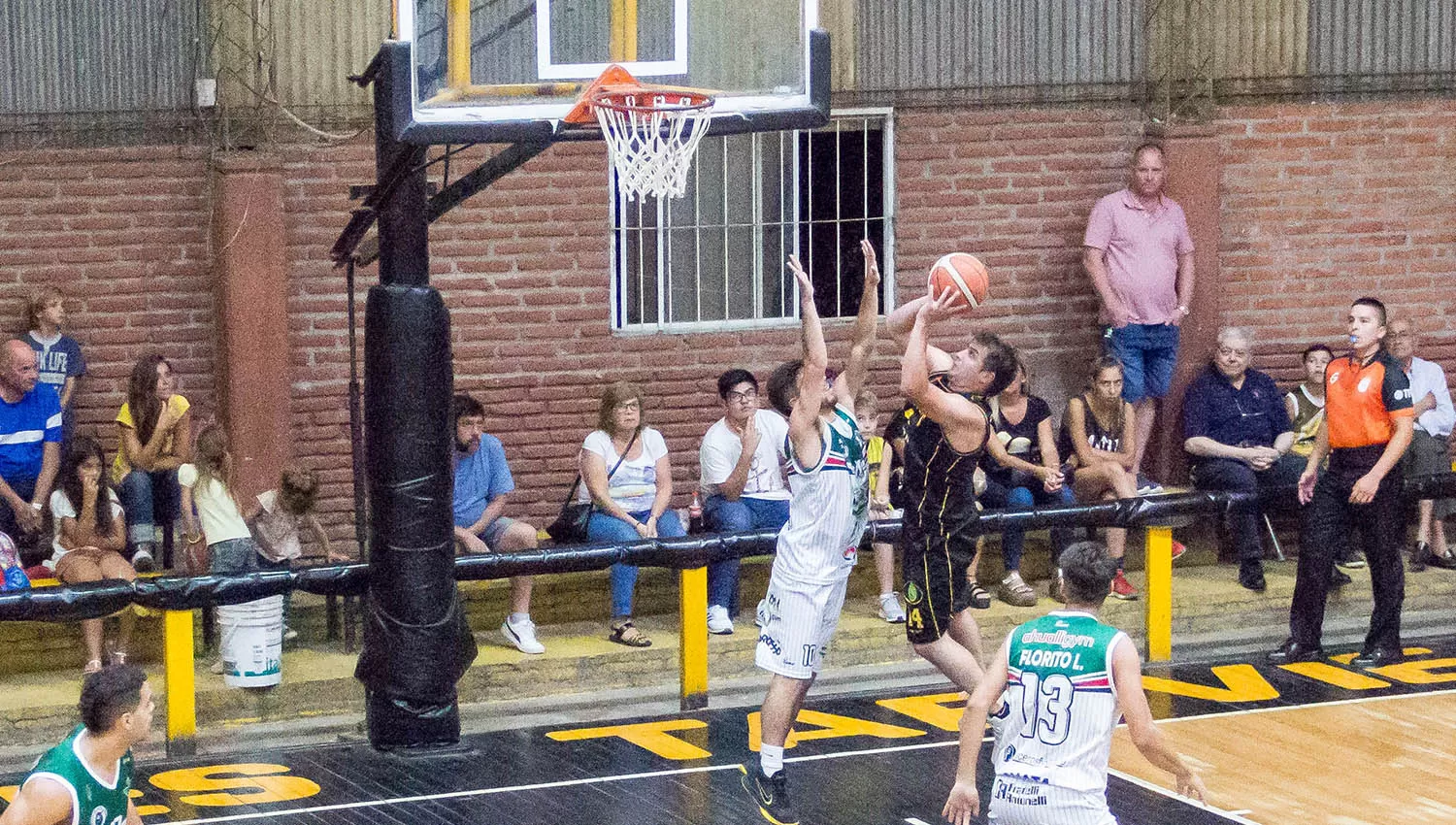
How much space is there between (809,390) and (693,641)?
9.70ft

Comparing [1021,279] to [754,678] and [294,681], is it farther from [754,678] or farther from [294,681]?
[294,681]

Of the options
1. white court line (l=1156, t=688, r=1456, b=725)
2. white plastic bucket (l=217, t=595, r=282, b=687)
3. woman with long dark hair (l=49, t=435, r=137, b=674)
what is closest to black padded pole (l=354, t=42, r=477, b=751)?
white plastic bucket (l=217, t=595, r=282, b=687)

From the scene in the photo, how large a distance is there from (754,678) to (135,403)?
3.76m

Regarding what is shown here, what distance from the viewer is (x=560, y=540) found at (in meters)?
12.2

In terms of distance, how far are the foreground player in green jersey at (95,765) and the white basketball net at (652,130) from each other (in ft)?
12.0

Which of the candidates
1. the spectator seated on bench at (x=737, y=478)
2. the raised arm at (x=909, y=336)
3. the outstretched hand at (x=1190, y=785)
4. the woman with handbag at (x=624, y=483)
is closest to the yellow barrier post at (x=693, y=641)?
the woman with handbag at (x=624, y=483)

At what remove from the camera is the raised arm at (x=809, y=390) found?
877 cm

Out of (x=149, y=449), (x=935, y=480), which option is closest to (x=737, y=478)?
(x=935, y=480)

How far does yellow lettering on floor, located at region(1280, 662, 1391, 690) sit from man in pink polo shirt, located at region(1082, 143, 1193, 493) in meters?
2.00

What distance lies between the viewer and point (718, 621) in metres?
12.1

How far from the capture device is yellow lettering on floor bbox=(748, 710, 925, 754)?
34.8ft

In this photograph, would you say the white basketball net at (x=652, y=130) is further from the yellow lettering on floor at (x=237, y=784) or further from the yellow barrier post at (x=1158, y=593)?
the yellow barrier post at (x=1158, y=593)

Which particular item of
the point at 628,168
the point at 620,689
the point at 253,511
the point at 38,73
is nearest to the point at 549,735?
the point at 620,689

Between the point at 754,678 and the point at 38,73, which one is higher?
the point at 38,73
